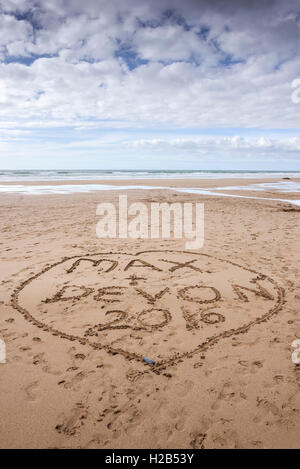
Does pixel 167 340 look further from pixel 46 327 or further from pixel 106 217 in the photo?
pixel 106 217

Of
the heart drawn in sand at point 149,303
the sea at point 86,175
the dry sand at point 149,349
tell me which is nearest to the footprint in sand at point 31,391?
→ the dry sand at point 149,349

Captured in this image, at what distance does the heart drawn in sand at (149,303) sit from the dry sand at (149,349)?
18 mm

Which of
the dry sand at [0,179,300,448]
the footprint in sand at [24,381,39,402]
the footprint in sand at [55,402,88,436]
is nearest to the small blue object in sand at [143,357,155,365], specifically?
the dry sand at [0,179,300,448]

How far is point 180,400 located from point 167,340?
2.56ft

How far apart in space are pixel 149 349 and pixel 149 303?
986 millimetres

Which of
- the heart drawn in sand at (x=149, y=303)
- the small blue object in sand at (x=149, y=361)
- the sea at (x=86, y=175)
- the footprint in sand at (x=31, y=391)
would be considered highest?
the sea at (x=86, y=175)

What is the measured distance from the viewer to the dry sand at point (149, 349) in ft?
6.98

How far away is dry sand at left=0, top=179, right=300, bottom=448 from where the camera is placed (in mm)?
2127

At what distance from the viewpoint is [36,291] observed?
4.20 metres

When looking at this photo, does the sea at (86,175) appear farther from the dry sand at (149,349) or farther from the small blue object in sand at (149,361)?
the small blue object in sand at (149,361)

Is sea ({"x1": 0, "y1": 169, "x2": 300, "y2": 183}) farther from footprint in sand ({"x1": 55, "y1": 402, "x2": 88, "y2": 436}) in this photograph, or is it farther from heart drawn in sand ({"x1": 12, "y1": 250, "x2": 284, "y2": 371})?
footprint in sand ({"x1": 55, "y1": 402, "x2": 88, "y2": 436})

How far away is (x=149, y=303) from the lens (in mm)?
→ 3908

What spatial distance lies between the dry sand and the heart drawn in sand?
0.02 m
